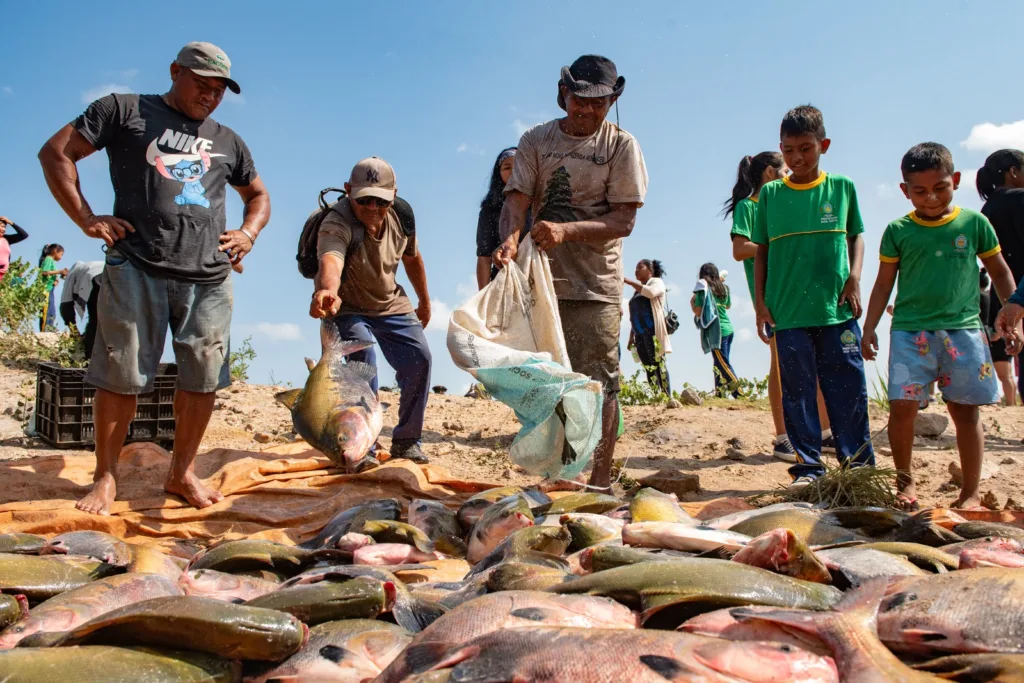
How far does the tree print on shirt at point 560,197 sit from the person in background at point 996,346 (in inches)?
173

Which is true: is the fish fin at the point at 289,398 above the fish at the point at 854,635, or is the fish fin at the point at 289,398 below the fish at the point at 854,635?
above

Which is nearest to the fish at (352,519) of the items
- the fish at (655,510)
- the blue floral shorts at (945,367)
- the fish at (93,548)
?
the fish at (93,548)

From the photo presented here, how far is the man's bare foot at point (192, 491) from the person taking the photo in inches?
177

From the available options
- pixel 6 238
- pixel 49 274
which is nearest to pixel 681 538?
pixel 6 238

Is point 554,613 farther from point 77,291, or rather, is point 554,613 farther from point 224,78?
point 77,291

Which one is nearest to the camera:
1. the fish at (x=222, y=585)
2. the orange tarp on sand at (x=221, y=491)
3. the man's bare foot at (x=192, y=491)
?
the fish at (x=222, y=585)

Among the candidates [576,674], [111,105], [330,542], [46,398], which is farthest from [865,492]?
[46,398]

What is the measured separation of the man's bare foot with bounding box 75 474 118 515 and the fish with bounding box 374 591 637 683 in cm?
296

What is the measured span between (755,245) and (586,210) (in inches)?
64.4

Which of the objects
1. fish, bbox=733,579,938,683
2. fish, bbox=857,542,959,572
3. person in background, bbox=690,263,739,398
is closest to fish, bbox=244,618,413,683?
fish, bbox=733,579,938,683

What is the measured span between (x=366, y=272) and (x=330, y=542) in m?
2.64

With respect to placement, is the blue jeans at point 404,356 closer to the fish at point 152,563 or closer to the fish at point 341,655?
the fish at point 152,563

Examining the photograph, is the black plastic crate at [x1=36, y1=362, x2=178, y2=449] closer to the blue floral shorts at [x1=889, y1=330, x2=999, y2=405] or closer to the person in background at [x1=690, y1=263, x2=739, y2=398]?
the blue floral shorts at [x1=889, y1=330, x2=999, y2=405]

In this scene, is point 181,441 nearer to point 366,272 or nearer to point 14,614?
point 366,272
